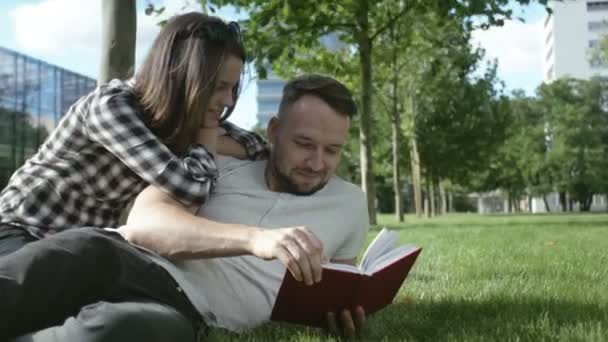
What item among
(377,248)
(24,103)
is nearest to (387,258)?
(377,248)

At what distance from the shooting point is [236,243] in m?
2.32

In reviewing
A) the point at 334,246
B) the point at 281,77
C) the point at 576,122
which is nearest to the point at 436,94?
the point at 281,77

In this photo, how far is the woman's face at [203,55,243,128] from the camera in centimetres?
277

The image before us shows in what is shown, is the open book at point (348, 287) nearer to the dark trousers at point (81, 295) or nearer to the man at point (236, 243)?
the man at point (236, 243)

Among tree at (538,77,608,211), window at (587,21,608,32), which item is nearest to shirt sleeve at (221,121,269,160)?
tree at (538,77,608,211)

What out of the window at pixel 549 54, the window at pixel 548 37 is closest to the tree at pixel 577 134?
the window at pixel 548 37

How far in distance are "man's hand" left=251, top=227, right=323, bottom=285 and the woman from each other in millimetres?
507

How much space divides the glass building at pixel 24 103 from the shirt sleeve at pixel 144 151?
2594 cm

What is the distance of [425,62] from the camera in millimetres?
25297

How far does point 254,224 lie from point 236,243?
0.73 meters

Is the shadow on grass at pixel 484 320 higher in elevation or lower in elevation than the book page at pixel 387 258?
lower

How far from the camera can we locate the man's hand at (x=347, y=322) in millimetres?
2844

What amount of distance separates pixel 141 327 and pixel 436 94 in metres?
26.5

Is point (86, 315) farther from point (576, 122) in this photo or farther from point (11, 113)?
point (576, 122)
